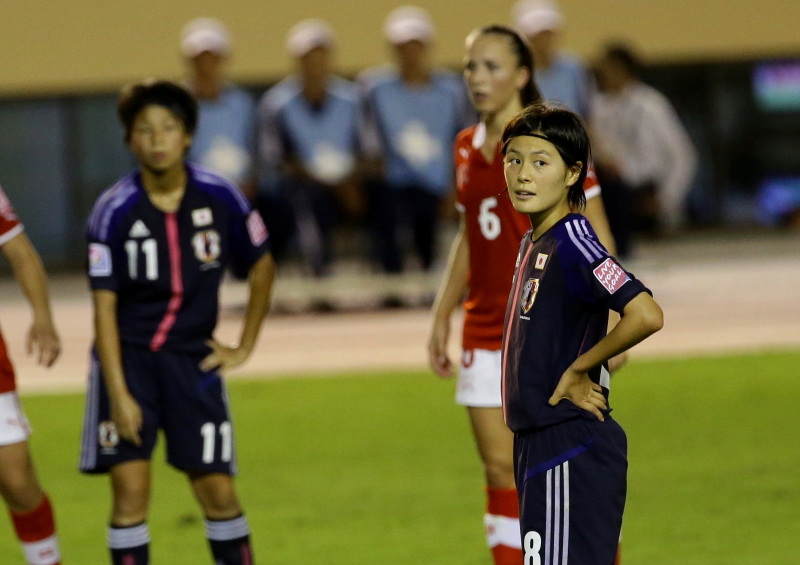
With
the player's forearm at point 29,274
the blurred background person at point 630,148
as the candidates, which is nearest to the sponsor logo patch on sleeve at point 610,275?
the player's forearm at point 29,274

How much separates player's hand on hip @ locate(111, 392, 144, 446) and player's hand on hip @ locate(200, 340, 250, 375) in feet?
1.08

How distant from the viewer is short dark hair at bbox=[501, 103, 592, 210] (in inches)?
165

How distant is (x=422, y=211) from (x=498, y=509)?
28.1ft

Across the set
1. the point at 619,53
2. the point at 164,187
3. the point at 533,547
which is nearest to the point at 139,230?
the point at 164,187

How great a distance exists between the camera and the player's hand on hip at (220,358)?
5586mm

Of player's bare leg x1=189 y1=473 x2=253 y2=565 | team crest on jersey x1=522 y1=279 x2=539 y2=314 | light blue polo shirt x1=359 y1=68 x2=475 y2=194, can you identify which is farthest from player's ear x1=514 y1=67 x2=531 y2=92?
light blue polo shirt x1=359 y1=68 x2=475 y2=194

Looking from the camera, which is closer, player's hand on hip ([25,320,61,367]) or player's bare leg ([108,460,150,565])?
player's bare leg ([108,460,150,565])

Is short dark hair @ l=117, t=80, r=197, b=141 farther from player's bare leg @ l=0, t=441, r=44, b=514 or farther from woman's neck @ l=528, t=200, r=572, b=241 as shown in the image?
woman's neck @ l=528, t=200, r=572, b=241

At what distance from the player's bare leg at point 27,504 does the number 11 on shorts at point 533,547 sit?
209cm

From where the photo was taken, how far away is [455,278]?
223 inches

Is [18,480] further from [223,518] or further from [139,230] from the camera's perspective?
[139,230]

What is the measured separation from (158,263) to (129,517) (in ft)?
2.99

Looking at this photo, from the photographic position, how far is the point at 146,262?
551 centimetres

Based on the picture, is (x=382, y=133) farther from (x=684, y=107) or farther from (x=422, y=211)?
(x=684, y=107)
